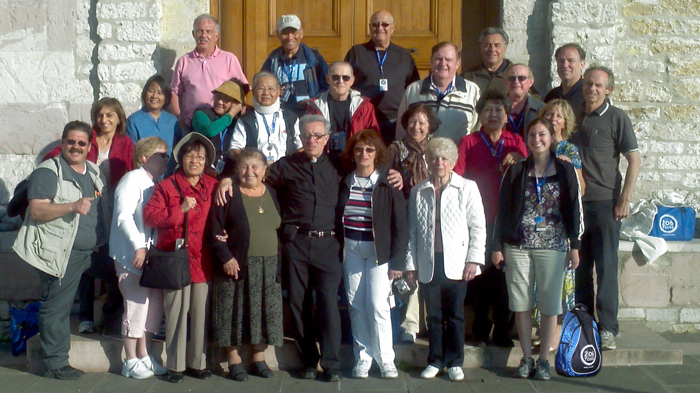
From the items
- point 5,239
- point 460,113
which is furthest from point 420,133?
point 5,239

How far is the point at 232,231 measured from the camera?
14.5ft

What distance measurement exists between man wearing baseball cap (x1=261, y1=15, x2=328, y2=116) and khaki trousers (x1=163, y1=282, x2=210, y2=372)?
5.49ft

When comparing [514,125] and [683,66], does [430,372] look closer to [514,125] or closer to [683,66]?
[514,125]

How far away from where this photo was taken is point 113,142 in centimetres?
519


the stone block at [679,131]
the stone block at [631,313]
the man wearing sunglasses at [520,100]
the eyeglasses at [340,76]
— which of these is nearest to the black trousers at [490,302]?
the man wearing sunglasses at [520,100]

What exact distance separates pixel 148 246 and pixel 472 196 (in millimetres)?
2079

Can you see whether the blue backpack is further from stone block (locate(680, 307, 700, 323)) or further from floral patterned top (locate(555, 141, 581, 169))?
stone block (locate(680, 307, 700, 323))

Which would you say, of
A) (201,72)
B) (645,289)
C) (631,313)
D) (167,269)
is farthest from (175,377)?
(645,289)

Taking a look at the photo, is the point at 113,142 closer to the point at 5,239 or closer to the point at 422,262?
the point at 5,239

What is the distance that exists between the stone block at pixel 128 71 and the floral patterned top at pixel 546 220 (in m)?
3.40

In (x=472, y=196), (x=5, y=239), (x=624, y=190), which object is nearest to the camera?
(x=472, y=196)

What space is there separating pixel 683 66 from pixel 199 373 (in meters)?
4.68

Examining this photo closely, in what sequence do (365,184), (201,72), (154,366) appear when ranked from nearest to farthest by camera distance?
1. (365,184)
2. (154,366)
3. (201,72)

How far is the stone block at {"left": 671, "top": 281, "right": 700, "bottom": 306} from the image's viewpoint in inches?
221
